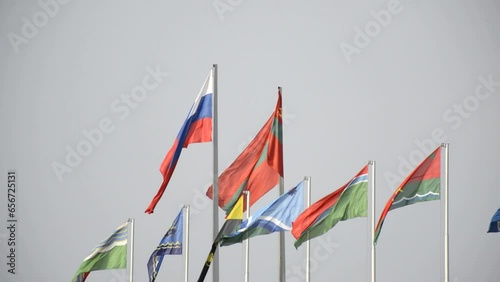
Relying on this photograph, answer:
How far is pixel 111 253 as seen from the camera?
108 ft

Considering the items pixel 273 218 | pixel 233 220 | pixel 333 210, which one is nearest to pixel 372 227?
pixel 333 210

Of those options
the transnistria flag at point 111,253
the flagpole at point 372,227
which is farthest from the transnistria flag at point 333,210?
the transnistria flag at point 111,253

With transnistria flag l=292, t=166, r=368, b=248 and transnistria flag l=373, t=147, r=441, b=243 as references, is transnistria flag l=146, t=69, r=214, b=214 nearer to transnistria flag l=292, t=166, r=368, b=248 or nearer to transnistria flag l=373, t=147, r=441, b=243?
transnistria flag l=292, t=166, r=368, b=248

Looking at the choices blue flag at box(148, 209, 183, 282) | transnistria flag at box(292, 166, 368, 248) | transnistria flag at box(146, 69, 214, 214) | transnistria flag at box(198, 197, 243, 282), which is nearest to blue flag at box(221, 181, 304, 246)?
transnistria flag at box(198, 197, 243, 282)

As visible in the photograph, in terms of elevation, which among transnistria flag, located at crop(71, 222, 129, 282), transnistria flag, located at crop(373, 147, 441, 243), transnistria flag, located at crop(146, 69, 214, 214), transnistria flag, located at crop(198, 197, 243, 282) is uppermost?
transnistria flag, located at crop(146, 69, 214, 214)

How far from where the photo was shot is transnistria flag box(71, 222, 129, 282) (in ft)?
108

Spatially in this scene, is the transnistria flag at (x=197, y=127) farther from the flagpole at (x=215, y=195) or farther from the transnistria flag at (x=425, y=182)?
the transnistria flag at (x=425, y=182)

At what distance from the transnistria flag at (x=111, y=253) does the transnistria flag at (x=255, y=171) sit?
4329 mm

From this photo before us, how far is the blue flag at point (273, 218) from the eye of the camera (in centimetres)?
2756

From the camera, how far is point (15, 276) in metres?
89.7

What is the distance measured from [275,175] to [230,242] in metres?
3.68

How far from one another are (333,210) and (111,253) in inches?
297

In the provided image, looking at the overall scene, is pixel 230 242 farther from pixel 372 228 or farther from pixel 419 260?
pixel 419 260

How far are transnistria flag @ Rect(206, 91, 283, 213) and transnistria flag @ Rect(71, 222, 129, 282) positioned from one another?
4329 mm
